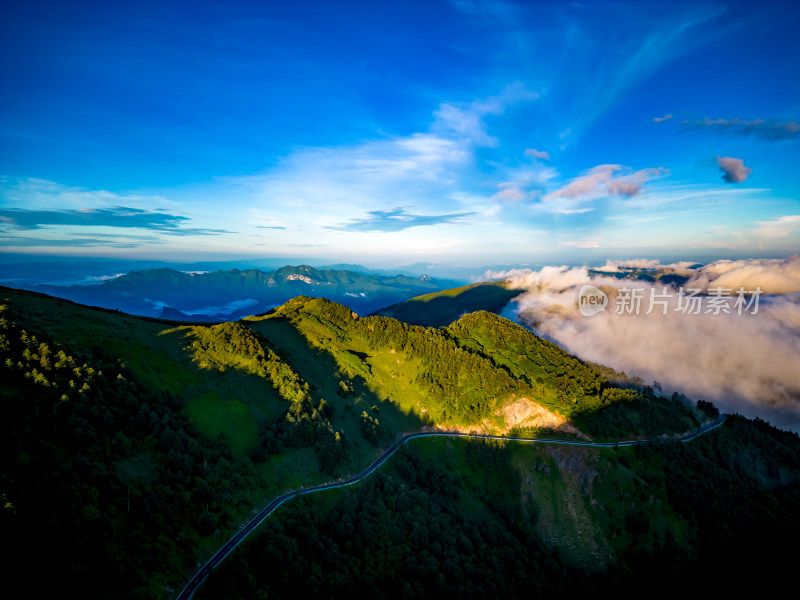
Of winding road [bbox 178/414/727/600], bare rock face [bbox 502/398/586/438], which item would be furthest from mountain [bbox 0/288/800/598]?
winding road [bbox 178/414/727/600]

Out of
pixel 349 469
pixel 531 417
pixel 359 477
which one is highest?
pixel 349 469

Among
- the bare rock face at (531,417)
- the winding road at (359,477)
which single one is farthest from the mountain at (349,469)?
the winding road at (359,477)

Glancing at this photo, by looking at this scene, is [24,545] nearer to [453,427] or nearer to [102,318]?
[102,318]

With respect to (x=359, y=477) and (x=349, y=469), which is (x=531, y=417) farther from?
(x=349, y=469)

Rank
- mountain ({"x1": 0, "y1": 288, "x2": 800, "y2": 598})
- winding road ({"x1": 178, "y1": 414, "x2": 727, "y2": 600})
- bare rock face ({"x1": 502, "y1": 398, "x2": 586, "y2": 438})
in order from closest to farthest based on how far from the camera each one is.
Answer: mountain ({"x1": 0, "y1": 288, "x2": 800, "y2": 598}) → winding road ({"x1": 178, "y1": 414, "x2": 727, "y2": 600}) → bare rock face ({"x1": 502, "y1": 398, "x2": 586, "y2": 438})

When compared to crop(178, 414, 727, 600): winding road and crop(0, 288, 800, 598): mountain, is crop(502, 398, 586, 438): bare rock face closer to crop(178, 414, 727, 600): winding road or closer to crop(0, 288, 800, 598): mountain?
crop(0, 288, 800, 598): mountain

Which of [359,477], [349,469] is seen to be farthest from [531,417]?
[349,469]
